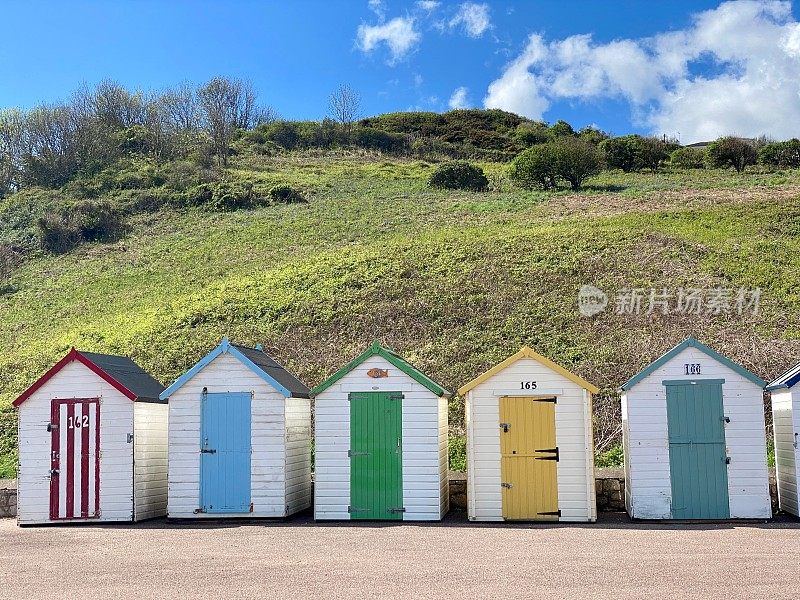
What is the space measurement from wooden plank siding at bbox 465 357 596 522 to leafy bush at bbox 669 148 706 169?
52405mm

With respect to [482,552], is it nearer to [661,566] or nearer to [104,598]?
[661,566]

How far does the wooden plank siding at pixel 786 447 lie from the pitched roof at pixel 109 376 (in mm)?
10195

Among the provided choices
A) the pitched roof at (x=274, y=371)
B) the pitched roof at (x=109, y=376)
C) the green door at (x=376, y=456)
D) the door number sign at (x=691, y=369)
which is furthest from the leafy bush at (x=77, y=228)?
the door number sign at (x=691, y=369)

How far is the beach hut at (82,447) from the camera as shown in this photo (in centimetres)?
1416

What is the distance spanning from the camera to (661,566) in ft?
30.6

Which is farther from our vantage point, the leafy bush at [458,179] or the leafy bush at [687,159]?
the leafy bush at [687,159]

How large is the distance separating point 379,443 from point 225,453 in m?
2.52

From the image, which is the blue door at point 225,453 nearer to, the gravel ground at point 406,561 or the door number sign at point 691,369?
the gravel ground at point 406,561

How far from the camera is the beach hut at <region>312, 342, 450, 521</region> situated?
45.2ft

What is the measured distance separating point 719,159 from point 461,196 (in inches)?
919

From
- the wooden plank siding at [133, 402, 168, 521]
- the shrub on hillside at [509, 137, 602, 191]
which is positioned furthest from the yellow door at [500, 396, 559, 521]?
the shrub on hillside at [509, 137, 602, 191]

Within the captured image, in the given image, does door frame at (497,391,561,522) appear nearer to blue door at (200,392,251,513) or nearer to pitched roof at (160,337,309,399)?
pitched roof at (160,337,309,399)

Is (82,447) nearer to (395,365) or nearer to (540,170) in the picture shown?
(395,365)

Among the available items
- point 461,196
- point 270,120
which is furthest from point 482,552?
point 270,120
